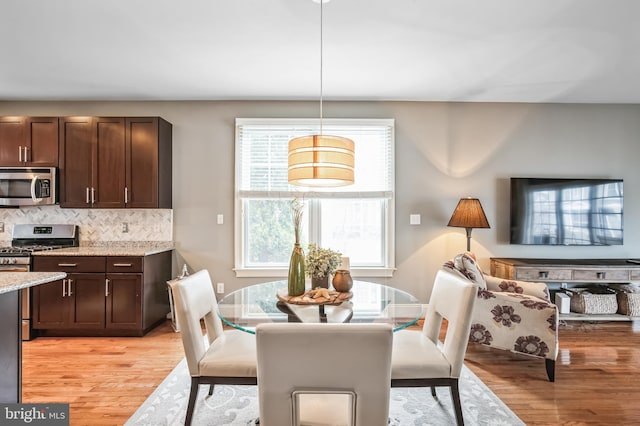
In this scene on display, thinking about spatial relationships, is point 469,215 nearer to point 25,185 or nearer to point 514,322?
point 514,322

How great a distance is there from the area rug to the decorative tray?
769 millimetres

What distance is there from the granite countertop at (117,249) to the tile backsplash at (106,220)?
5 cm

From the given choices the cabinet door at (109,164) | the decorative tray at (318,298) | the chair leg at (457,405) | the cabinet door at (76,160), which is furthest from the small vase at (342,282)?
the cabinet door at (76,160)

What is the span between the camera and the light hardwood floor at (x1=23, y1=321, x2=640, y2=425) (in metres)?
2.21

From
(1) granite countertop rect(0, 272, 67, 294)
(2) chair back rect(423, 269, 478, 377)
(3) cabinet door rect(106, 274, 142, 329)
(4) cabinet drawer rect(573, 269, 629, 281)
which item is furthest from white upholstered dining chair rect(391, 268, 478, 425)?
(3) cabinet door rect(106, 274, 142, 329)

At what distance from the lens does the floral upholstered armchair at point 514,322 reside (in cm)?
261

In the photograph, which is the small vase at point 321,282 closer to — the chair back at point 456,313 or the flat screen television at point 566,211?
the chair back at point 456,313

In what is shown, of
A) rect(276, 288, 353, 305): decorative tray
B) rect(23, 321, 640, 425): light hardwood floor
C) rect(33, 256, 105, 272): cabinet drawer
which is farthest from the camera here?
rect(33, 256, 105, 272): cabinet drawer

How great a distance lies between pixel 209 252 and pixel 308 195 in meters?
1.31

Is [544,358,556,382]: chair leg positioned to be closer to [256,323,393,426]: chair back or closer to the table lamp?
the table lamp

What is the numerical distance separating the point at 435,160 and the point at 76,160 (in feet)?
12.8

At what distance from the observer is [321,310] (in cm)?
185

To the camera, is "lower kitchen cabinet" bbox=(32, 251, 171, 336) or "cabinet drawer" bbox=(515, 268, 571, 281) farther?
"cabinet drawer" bbox=(515, 268, 571, 281)

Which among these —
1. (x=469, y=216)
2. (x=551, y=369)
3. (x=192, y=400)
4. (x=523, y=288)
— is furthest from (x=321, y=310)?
(x=469, y=216)
